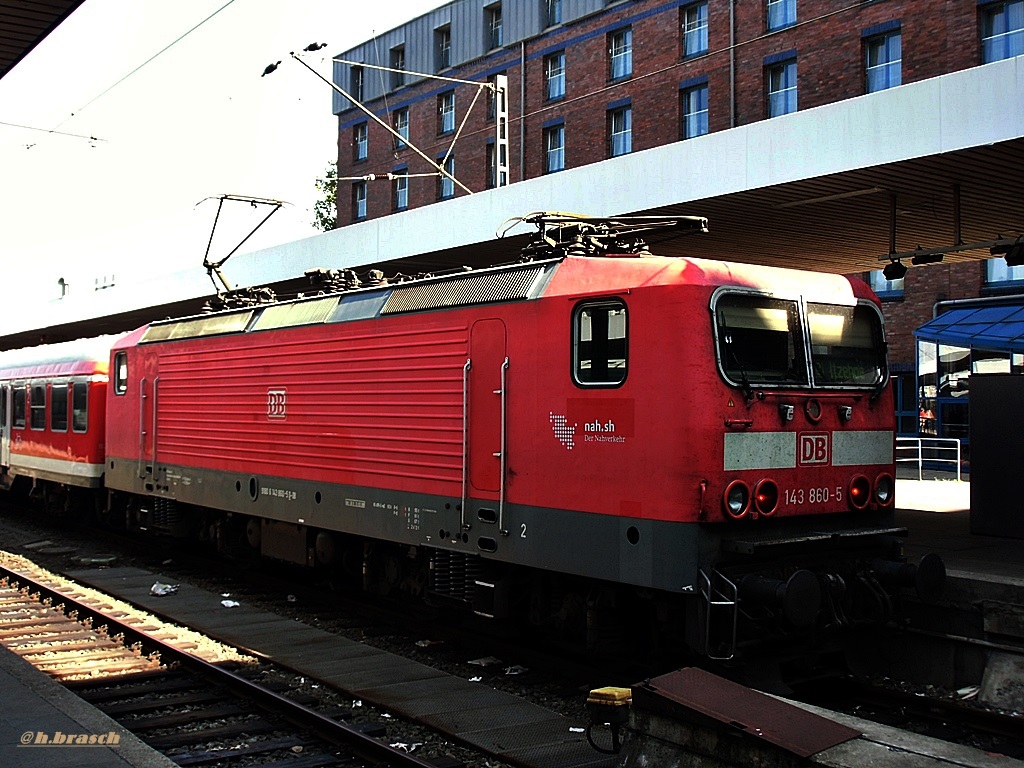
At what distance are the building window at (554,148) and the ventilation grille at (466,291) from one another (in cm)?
2980

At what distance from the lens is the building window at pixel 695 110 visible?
34500 millimetres

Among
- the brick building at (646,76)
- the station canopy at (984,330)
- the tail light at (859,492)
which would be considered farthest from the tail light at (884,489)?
the brick building at (646,76)


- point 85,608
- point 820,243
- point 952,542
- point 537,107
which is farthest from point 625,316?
point 537,107

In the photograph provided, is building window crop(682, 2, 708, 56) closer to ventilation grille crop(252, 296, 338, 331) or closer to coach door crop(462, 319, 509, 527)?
ventilation grille crop(252, 296, 338, 331)

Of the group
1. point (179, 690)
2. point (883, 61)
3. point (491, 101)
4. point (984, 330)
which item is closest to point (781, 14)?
point (883, 61)

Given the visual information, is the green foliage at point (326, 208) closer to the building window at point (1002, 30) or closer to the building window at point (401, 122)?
the building window at point (401, 122)

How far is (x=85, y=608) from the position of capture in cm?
1160

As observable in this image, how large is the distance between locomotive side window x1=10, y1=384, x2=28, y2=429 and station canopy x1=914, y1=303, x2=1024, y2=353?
1697 centimetres

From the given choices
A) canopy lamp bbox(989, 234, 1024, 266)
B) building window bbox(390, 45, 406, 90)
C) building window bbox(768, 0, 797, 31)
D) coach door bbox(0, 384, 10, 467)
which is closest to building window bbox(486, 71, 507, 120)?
building window bbox(390, 45, 406, 90)

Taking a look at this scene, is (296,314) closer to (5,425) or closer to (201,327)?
(201,327)

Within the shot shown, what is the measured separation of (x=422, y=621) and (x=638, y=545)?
3836mm

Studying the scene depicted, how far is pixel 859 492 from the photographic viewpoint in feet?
28.5

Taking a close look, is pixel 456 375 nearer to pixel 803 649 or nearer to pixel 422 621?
pixel 422 621

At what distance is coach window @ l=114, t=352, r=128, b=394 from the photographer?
16.5 m
